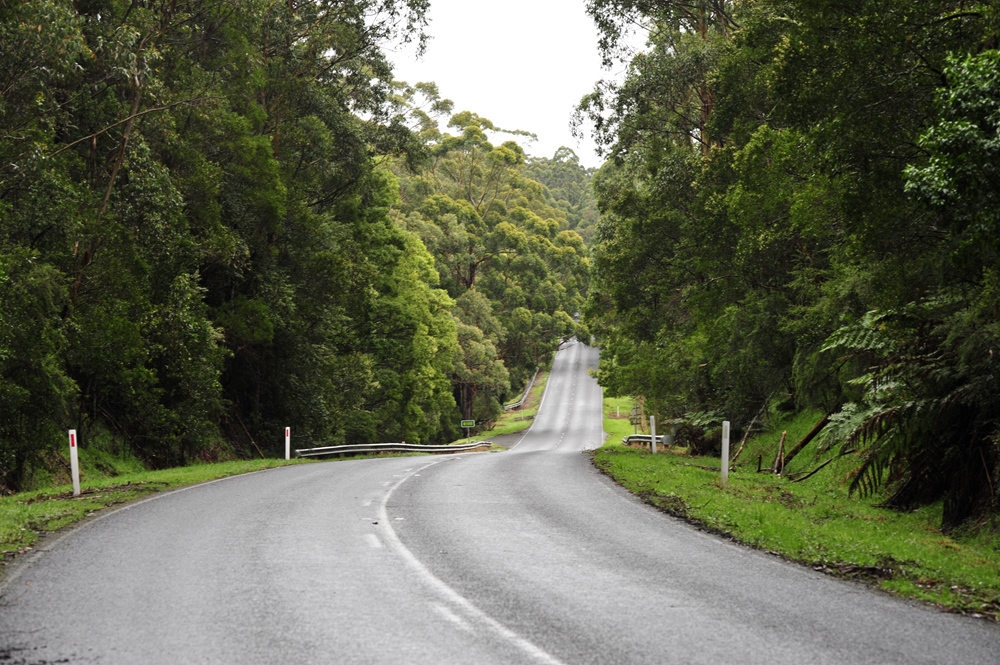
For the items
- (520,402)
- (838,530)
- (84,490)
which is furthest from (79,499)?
(520,402)

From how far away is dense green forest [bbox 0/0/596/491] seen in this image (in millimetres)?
16141

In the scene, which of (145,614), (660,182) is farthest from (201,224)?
(145,614)

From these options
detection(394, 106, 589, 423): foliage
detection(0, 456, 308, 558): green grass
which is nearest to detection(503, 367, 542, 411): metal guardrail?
detection(394, 106, 589, 423): foliage

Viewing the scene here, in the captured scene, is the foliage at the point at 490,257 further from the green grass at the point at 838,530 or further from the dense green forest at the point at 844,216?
the green grass at the point at 838,530

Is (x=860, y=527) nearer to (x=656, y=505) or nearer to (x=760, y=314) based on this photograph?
(x=656, y=505)

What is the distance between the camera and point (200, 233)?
23.2 meters

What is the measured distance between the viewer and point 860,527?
9.96 meters

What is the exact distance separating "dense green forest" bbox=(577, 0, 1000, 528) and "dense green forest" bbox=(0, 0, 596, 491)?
10.7 metres

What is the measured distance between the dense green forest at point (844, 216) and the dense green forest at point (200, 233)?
10682 mm

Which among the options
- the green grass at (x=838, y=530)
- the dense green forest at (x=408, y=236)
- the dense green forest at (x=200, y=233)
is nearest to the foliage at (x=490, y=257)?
the dense green forest at (x=200, y=233)

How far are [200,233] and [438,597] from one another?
19552mm

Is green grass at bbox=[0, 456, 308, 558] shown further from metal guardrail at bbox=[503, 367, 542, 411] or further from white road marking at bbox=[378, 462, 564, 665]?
metal guardrail at bbox=[503, 367, 542, 411]

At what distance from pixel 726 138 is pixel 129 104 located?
56.1ft

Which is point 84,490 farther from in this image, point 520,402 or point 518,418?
point 520,402
